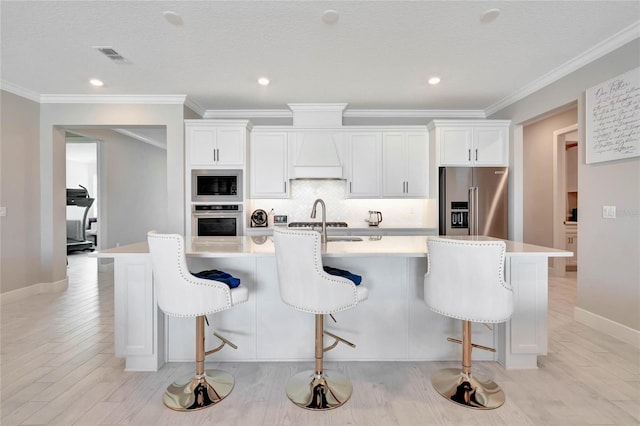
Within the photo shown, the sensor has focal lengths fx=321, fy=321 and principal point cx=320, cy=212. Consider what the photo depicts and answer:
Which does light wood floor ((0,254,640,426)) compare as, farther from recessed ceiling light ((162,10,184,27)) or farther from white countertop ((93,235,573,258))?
recessed ceiling light ((162,10,184,27))

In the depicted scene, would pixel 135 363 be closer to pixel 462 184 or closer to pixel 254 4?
pixel 254 4

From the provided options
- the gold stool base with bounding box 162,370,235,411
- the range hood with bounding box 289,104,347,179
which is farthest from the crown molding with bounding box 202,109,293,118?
the gold stool base with bounding box 162,370,235,411

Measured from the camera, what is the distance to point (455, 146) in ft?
14.7

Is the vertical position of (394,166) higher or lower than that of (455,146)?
lower

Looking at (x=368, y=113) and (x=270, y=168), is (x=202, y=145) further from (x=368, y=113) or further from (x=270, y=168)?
(x=368, y=113)

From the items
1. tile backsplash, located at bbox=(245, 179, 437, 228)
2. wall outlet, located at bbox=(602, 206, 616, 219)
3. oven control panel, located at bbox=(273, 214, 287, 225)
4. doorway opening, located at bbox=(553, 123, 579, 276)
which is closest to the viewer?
wall outlet, located at bbox=(602, 206, 616, 219)

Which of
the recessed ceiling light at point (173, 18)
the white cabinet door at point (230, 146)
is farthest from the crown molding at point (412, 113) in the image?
the recessed ceiling light at point (173, 18)

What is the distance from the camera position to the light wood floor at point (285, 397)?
5.85 feet

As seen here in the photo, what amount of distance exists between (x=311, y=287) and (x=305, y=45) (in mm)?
2208

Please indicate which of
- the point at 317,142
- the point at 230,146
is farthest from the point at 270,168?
the point at 317,142

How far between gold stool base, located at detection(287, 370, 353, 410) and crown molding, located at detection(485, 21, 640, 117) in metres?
3.57

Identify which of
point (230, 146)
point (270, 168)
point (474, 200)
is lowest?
point (474, 200)

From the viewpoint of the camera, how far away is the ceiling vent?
294 centimetres

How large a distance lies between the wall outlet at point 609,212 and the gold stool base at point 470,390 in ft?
6.64
